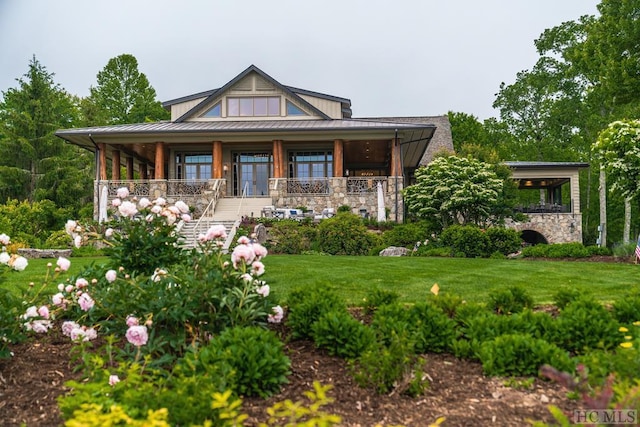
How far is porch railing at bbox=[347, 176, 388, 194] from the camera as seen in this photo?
1862 cm

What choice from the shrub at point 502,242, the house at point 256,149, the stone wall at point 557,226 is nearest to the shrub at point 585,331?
the shrub at point 502,242

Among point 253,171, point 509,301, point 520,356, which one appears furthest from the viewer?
point 253,171

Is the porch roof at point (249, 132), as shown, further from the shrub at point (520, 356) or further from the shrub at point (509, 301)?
the shrub at point (520, 356)

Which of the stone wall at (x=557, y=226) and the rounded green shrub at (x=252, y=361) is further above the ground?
the stone wall at (x=557, y=226)

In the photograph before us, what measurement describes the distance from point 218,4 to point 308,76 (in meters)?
37.6

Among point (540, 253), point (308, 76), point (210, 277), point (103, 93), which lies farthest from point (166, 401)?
point (308, 76)

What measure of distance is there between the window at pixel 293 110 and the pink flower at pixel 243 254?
59.6 ft

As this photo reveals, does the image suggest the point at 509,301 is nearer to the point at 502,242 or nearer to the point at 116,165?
the point at 502,242

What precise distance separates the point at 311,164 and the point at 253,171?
110 inches

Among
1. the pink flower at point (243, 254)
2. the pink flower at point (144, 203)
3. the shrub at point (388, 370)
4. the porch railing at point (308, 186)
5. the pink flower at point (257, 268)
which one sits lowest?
the shrub at point (388, 370)

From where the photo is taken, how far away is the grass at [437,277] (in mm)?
5840

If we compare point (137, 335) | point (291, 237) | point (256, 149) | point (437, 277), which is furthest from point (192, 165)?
point (137, 335)

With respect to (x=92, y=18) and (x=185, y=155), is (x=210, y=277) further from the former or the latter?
(x=185, y=155)

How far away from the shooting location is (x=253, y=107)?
69.5 ft
